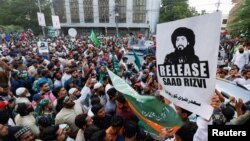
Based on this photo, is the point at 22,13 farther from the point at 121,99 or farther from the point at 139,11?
the point at 121,99

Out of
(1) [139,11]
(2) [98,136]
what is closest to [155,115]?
(2) [98,136]

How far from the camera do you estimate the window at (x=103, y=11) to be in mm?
51281

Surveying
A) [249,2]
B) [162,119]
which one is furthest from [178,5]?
[162,119]

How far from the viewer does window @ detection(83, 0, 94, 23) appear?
5228cm

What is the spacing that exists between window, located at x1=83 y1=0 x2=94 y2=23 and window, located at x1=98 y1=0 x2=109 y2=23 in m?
2.00

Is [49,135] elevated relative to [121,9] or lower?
lower

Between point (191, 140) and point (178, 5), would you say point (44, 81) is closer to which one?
point (191, 140)

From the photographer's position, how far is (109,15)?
165ft

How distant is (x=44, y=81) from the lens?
597 centimetres

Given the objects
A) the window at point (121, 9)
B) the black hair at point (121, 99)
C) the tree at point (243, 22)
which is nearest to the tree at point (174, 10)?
the window at point (121, 9)

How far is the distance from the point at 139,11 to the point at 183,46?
48.8 meters

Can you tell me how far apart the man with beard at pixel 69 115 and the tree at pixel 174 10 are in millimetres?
42817

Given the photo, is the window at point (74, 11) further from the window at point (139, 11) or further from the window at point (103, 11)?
the window at point (139, 11)

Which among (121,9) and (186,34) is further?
(121,9)
